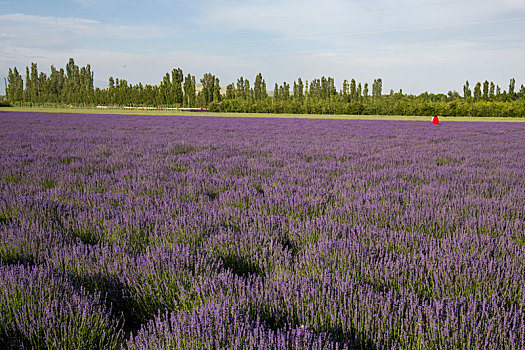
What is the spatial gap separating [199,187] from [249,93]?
8617cm

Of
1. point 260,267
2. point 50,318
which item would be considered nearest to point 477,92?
point 260,267

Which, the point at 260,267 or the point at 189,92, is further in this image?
the point at 189,92

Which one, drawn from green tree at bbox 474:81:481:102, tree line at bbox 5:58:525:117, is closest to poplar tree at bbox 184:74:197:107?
tree line at bbox 5:58:525:117

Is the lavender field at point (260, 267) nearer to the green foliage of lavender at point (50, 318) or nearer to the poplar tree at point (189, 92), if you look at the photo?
the green foliage of lavender at point (50, 318)

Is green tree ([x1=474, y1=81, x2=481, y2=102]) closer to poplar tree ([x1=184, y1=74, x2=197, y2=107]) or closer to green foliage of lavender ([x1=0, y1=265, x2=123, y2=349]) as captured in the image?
poplar tree ([x1=184, y1=74, x2=197, y2=107])

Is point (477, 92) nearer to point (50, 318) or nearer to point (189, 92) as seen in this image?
point (189, 92)

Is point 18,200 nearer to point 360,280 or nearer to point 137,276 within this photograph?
point 137,276

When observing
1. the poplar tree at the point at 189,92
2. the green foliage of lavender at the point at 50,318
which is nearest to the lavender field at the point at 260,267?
the green foliage of lavender at the point at 50,318

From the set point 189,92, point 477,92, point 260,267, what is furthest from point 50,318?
point 189,92

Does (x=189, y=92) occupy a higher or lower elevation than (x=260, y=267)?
higher

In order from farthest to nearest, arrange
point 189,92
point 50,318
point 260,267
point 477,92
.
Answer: point 189,92 → point 477,92 → point 260,267 → point 50,318

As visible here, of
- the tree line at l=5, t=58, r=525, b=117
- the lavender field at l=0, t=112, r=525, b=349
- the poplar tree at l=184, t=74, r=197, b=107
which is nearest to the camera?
the lavender field at l=0, t=112, r=525, b=349

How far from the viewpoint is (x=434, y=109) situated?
51.4 m

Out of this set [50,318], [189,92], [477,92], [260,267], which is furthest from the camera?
[189,92]
